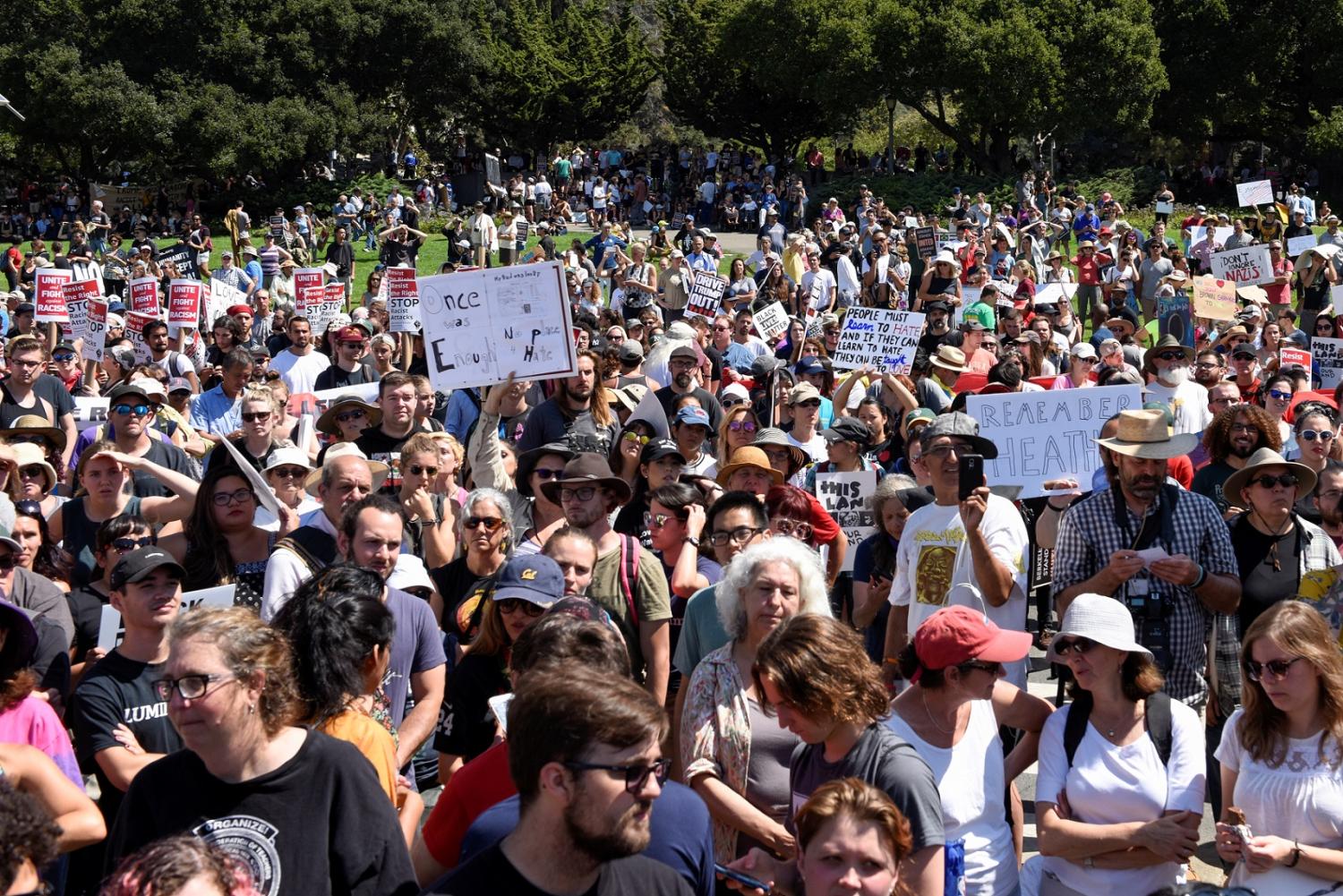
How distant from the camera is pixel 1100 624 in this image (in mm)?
4598

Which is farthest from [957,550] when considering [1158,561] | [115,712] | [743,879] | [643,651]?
[115,712]

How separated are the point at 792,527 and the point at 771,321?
851 cm

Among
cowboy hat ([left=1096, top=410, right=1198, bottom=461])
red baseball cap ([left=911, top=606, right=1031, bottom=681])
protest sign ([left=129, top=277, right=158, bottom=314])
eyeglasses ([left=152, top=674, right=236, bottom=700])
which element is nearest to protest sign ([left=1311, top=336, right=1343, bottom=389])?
cowboy hat ([left=1096, top=410, right=1198, bottom=461])

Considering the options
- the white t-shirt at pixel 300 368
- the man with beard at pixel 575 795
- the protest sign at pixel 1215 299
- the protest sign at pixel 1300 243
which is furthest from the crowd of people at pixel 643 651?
the protest sign at pixel 1300 243

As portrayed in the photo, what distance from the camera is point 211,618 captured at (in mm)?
3639

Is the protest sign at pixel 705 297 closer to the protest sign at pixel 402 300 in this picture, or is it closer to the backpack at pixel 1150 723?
the protest sign at pixel 402 300

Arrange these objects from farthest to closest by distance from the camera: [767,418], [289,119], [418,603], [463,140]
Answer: [463,140] < [289,119] < [767,418] < [418,603]

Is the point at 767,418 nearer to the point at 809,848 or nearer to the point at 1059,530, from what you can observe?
the point at 1059,530

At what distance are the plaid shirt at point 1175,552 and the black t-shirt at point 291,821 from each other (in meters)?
3.33

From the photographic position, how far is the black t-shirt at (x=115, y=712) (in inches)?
182

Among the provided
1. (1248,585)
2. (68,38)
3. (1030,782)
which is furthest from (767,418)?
(68,38)

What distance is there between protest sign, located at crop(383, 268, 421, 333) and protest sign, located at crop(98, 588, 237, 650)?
834 centimetres

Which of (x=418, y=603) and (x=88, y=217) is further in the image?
(x=88, y=217)

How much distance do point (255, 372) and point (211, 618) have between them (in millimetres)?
7523
